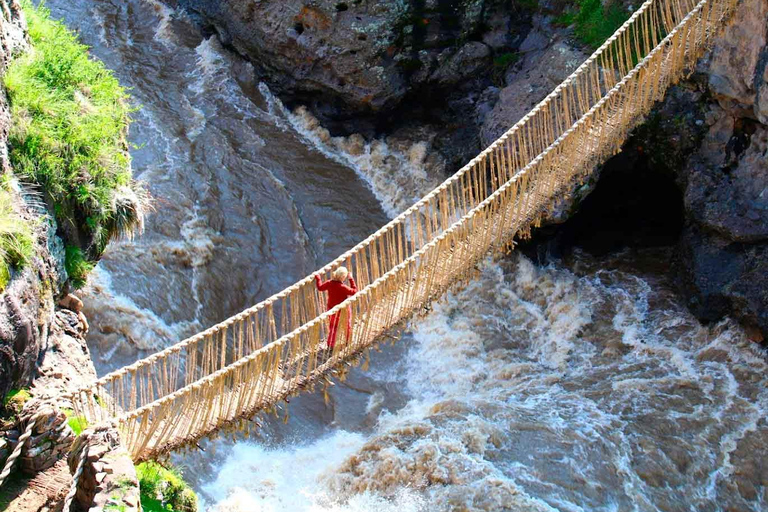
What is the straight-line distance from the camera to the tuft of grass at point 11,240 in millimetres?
6117

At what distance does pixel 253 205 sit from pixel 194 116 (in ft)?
7.09

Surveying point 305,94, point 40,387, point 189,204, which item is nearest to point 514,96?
point 305,94

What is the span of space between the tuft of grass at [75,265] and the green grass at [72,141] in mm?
118

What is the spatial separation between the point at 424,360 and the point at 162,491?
3498 millimetres

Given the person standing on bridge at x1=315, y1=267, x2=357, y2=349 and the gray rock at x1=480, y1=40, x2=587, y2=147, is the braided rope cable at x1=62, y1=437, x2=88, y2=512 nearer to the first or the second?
the person standing on bridge at x1=315, y1=267, x2=357, y2=349

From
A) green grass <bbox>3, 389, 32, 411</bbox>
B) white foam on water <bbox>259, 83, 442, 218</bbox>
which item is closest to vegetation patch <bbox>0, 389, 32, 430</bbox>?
green grass <bbox>3, 389, 32, 411</bbox>

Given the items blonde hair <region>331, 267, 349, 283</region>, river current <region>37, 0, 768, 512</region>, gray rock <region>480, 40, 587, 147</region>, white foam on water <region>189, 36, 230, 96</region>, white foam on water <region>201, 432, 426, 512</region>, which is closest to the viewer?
blonde hair <region>331, 267, 349, 283</region>

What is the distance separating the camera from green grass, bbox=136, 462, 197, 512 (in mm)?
7406

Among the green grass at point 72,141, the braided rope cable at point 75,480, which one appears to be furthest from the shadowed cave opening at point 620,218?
the braided rope cable at point 75,480

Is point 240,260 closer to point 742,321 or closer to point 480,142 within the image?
point 480,142

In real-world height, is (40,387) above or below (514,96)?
below

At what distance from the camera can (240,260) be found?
1055cm

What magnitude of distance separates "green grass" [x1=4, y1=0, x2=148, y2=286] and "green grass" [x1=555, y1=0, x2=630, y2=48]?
6168 mm

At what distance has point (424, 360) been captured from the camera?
33.0 feet
